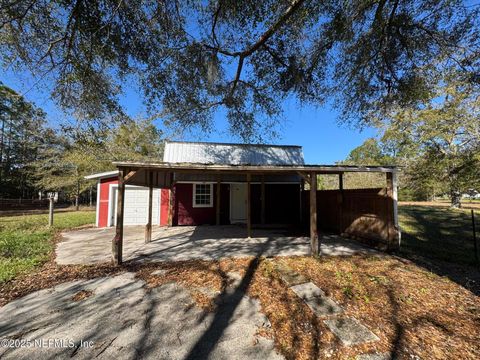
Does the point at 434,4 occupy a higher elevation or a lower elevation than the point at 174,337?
higher

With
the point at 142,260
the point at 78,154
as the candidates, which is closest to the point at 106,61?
the point at 142,260

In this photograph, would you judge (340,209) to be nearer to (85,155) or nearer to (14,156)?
(85,155)

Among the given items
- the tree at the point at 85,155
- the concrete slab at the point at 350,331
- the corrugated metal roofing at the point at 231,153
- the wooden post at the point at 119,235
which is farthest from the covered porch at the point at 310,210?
the tree at the point at 85,155

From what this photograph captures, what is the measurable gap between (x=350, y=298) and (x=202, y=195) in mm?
8773

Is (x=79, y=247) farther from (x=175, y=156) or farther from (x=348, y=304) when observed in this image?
(x=348, y=304)

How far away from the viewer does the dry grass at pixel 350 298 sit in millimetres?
2447

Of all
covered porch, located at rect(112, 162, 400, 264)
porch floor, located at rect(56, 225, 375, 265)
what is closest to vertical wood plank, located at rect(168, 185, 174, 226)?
covered porch, located at rect(112, 162, 400, 264)

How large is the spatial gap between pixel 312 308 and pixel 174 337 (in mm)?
1868

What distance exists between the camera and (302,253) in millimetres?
5910

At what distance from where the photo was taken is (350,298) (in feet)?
11.4

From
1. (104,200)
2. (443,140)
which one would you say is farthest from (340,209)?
(443,140)

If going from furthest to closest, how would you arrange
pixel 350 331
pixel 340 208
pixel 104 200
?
pixel 104 200 < pixel 340 208 < pixel 350 331

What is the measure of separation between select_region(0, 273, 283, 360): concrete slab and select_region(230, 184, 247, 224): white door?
7890mm

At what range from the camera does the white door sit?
1170 cm
